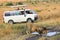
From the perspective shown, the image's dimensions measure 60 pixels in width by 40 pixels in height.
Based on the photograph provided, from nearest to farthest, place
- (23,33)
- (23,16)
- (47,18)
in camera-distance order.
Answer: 1. (23,33)
2. (23,16)
3. (47,18)

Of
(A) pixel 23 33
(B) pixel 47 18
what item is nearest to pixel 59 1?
(B) pixel 47 18

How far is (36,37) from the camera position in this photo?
16.0 metres

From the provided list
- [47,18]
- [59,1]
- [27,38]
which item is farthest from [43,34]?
[59,1]

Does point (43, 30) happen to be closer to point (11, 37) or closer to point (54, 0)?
point (11, 37)

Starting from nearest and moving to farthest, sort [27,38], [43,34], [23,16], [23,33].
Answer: [27,38] < [43,34] < [23,33] < [23,16]

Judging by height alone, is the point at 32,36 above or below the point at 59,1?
above

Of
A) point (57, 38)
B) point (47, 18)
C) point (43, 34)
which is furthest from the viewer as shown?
point (47, 18)

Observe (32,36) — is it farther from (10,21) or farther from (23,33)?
(10,21)

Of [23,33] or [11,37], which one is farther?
[23,33]

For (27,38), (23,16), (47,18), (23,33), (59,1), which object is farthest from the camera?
(59,1)

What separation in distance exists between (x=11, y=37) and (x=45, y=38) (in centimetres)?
271

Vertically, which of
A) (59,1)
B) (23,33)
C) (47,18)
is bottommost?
(59,1)

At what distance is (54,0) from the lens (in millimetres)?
49125

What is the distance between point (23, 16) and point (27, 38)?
10421 mm
